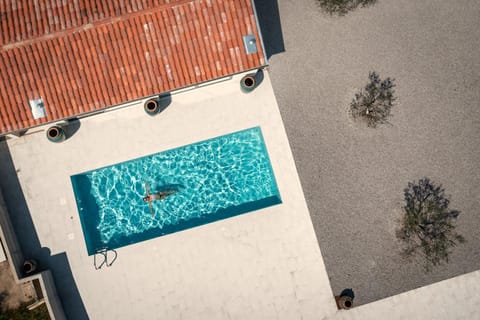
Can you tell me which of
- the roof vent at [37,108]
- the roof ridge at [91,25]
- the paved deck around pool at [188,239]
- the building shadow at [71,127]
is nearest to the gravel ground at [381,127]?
the paved deck around pool at [188,239]

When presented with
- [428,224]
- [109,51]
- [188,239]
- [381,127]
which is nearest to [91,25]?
[109,51]

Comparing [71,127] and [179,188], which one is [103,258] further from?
[71,127]

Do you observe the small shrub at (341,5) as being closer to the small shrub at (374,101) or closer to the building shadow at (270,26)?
the building shadow at (270,26)

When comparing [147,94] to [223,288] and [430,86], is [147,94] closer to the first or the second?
[223,288]

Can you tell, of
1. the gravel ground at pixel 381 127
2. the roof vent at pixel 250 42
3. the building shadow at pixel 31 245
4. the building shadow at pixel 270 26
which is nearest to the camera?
the roof vent at pixel 250 42

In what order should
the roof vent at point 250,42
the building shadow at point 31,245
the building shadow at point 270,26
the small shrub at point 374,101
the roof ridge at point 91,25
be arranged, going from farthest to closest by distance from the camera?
the building shadow at point 270,26 → the small shrub at point 374,101 → the building shadow at point 31,245 → the roof vent at point 250,42 → the roof ridge at point 91,25

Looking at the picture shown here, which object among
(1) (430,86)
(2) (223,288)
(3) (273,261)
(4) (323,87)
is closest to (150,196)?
(2) (223,288)

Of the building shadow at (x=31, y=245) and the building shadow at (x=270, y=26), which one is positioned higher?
the building shadow at (x=270, y=26)
